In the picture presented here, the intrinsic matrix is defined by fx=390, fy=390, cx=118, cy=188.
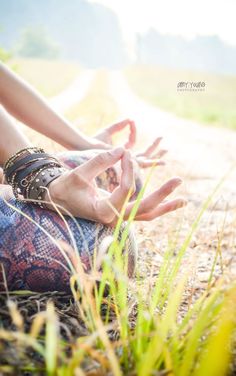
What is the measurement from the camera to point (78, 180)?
1.22 m

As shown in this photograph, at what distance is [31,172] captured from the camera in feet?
4.42

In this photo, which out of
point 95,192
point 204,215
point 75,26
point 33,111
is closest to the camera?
point 95,192

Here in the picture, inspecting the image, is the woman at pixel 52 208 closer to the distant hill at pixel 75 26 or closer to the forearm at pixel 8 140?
the forearm at pixel 8 140

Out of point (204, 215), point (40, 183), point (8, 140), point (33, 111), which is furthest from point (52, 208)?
point (204, 215)

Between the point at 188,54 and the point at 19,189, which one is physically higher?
the point at 188,54

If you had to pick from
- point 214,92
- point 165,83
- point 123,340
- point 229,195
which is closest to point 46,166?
point 123,340

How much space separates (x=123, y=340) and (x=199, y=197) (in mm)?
2815

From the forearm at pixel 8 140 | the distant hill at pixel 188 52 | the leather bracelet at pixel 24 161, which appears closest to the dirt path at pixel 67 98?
the forearm at pixel 8 140

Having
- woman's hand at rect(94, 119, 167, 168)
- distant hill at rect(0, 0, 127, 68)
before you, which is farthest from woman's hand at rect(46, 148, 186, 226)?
distant hill at rect(0, 0, 127, 68)

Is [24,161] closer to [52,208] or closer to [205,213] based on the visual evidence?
[52,208]

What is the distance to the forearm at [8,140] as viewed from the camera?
1450 millimetres

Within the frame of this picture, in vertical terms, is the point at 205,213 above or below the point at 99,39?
below

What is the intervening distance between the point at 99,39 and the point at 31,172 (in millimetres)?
159393

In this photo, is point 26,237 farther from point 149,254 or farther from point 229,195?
point 229,195
